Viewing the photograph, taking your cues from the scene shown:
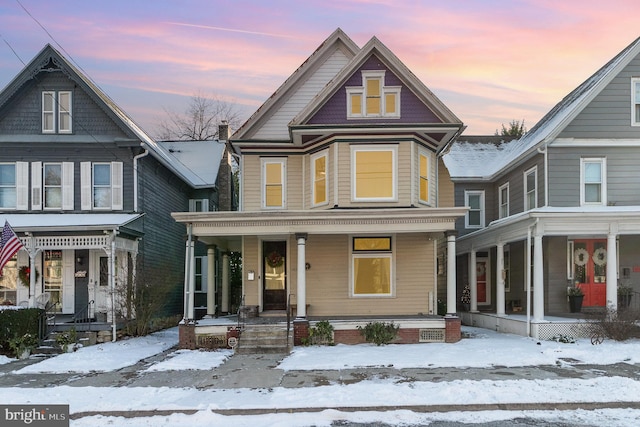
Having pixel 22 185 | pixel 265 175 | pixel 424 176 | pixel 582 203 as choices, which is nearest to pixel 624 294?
pixel 582 203

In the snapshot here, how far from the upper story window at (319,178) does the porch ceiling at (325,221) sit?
5.08ft

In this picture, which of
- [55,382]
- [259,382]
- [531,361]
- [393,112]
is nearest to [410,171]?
[393,112]

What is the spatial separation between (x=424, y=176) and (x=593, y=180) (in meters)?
5.63

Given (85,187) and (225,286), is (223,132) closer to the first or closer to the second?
(85,187)

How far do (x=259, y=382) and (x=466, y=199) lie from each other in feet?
50.9

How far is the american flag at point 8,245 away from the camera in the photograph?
1554 cm

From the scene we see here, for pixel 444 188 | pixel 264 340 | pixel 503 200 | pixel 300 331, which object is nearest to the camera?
pixel 264 340

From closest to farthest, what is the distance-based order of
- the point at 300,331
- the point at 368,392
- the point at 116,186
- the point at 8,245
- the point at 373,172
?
1. the point at 368,392
2. the point at 300,331
3. the point at 8,245
4. the point at 373,172
5. the point at 116,186

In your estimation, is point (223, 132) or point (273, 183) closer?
point (273, 183)

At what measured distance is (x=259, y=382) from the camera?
35.3ft

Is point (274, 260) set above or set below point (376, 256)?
below

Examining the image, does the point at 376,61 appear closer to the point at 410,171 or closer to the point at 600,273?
the point at 410,171

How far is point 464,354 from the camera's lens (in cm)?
1345

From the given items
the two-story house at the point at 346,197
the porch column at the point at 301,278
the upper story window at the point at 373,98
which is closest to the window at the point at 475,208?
the two-story house at the point at 346,197
